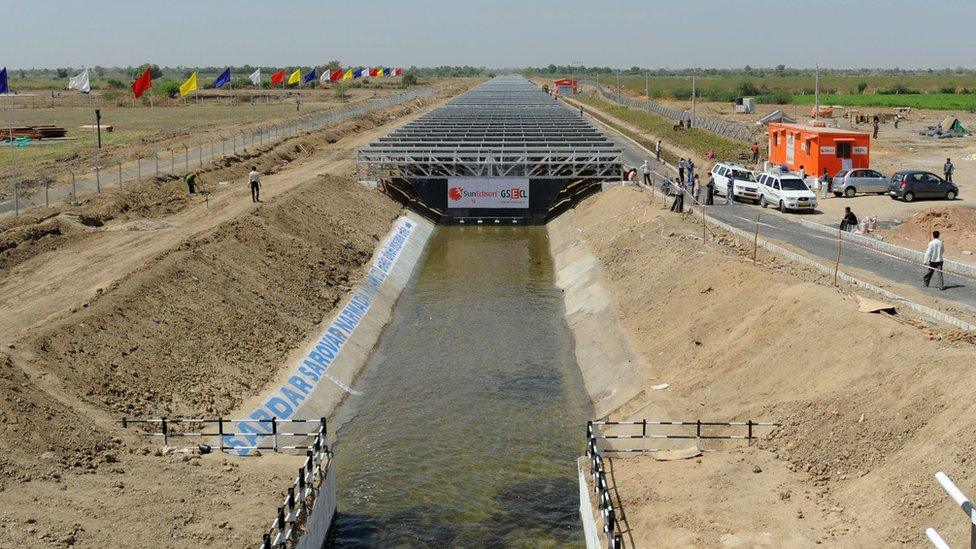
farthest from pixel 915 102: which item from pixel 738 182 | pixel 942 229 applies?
pixel 942 229

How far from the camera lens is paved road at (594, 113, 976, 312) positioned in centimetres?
2814

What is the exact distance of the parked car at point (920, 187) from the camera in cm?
4678

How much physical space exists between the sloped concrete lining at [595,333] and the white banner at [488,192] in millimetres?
8828

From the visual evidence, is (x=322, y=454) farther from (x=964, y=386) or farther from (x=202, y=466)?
(x=964, y=386)

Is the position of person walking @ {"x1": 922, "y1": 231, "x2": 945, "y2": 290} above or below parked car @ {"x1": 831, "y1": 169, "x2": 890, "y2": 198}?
below

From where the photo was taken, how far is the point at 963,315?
25062 millimetres

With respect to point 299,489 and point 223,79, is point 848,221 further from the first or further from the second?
point 223,79

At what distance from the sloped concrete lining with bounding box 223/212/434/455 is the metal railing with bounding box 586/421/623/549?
7.17m

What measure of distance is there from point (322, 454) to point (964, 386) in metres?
12.6

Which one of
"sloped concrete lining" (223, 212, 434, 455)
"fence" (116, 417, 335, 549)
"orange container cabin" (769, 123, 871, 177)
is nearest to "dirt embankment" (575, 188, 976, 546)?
"fence" (116, 417, 335, 549)

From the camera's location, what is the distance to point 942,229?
3744 centimetres

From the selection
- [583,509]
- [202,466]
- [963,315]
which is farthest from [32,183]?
[963,315]

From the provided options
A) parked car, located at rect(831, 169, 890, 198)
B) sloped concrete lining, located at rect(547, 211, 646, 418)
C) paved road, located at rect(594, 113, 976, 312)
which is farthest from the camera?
parked car, located at rect(831, 169, 890, 198)

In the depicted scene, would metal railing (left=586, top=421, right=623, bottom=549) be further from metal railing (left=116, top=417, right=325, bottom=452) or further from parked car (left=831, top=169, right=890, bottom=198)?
parked car (left=831, top=169, right=890, bottom=198)
